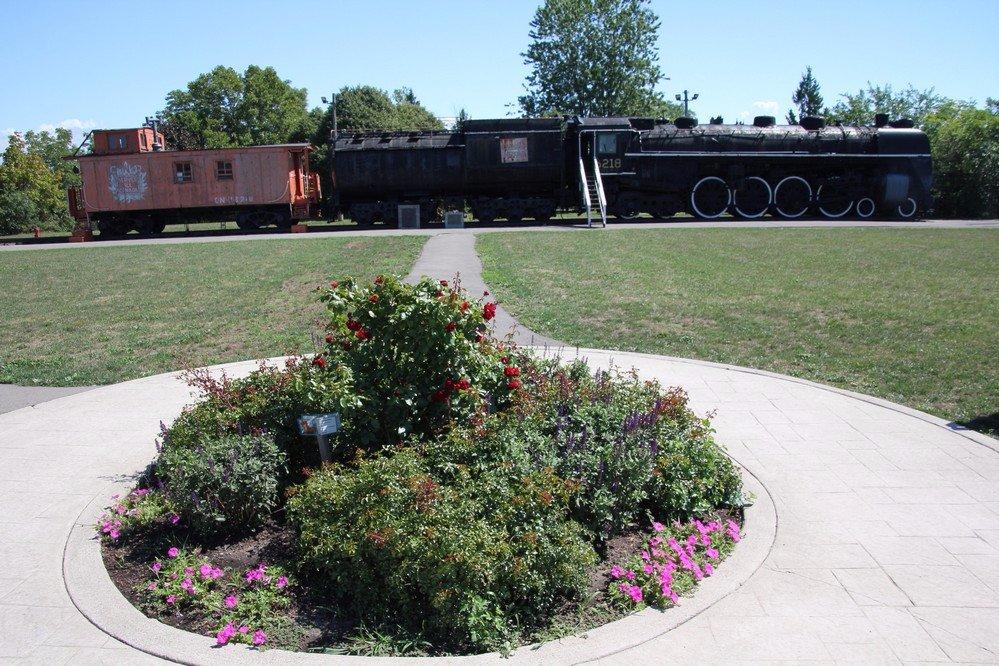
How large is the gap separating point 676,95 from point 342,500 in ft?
184

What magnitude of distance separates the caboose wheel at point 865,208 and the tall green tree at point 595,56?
2565cm

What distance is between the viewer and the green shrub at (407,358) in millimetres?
5184

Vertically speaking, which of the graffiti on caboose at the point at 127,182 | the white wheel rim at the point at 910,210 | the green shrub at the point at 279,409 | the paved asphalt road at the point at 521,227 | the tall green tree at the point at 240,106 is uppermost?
the tall green tree at the point at 240,106

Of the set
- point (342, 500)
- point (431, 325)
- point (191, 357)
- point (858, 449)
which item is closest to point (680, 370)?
point (858, 449)

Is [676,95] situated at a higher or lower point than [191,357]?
higher

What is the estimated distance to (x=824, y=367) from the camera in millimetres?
9312

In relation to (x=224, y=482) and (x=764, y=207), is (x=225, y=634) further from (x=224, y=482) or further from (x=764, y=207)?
(x=764, y=207)

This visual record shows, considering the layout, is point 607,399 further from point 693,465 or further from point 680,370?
point 680,370

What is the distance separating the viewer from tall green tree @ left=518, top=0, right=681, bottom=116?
5359 centimetres

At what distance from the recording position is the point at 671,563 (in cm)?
439

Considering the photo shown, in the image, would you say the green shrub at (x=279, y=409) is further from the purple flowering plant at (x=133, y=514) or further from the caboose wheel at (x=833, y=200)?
the caboose wheel at (x=833, y=200)

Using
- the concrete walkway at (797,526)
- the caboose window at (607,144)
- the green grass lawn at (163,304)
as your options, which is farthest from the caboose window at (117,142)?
the concrete walkway at (797,526)

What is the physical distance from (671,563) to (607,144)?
85.2ft

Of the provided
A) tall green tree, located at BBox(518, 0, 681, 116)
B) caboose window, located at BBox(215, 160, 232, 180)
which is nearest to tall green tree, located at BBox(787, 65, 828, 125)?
tall green tree, located at BBox(518, 0, 681, 116)
